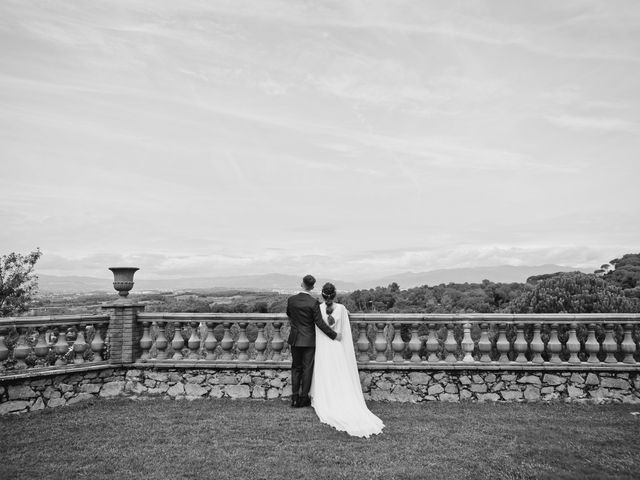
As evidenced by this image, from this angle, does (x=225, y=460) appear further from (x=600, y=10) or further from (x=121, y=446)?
(x=600, y=10)

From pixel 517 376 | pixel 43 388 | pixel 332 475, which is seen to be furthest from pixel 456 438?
pixel 43 388

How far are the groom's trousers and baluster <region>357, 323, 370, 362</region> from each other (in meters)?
1.10

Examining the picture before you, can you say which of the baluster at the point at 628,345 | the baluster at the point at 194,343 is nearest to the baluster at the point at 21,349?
the baluster at the point at 194,343

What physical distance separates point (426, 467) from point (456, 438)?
4.56 ft

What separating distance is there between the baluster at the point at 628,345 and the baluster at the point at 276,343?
22.3 feet

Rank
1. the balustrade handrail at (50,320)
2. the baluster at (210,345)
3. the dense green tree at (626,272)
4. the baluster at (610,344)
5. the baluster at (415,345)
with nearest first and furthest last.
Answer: the balustrade handrail at (50,320)
the baluster at (610,344)
the baluster at (415,345)
the baluster at (210,345)
the dense green tree at (626,272)

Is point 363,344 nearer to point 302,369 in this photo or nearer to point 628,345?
point 302,369


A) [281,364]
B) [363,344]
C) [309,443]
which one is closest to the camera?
[309,443]

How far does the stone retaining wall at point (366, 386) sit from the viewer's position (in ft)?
31.5

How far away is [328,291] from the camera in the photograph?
933 cm

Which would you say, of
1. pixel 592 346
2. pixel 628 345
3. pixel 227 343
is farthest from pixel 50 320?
pixel 628 345

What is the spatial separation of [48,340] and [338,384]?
580cm

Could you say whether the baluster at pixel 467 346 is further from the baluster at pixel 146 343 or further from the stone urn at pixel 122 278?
the stone urn at pixel 122 278

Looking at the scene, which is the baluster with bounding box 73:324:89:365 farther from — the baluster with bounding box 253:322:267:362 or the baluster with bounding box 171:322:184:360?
the baluster with bounding box 253:322:267:362
